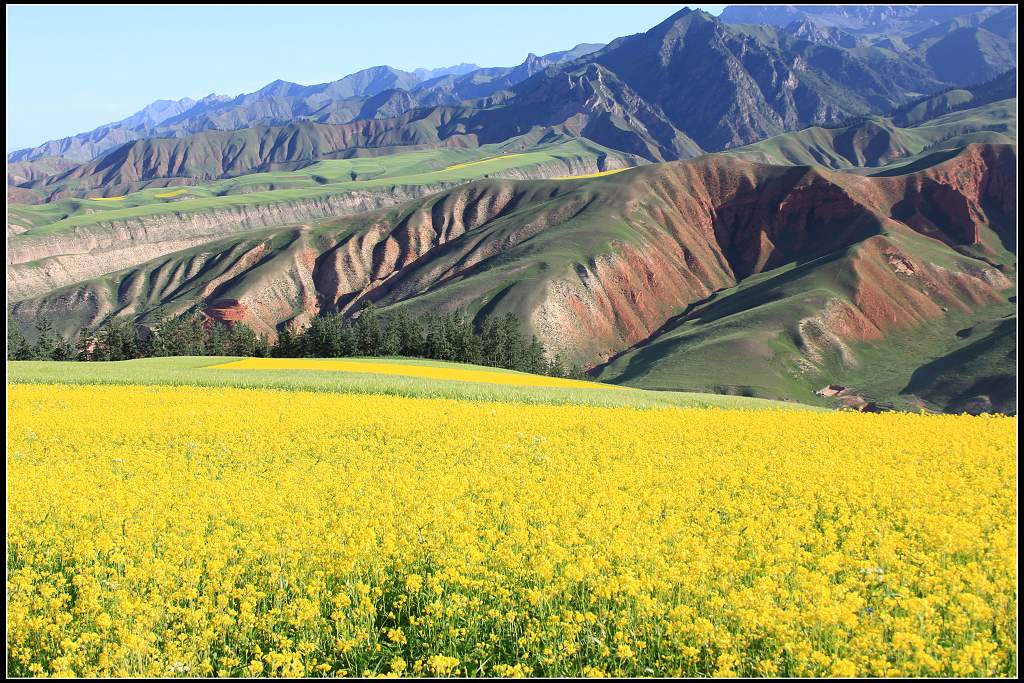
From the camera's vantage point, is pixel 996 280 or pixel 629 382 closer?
pixel 629 382

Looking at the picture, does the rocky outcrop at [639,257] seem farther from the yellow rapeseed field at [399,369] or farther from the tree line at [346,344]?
the yellow rapeseed field at [399,369]

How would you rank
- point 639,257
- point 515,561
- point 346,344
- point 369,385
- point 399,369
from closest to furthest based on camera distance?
point 515,561, point 369,385, point 399,369, point 346,344, point 639,257

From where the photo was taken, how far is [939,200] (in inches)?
6777

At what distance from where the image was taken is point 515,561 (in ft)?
36.2

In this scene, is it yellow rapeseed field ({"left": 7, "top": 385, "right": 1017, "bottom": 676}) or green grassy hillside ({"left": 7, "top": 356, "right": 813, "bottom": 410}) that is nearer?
yellow rapeseed field ({"left": 7, "top": 385, "right": 1017, "bottom": 676})

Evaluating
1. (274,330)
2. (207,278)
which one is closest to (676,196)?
(274,330)

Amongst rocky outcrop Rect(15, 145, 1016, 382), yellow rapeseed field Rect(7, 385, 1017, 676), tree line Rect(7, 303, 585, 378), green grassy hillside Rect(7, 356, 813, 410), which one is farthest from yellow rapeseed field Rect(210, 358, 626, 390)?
rocky outcrop Rect(15, 145, 1016, 382)

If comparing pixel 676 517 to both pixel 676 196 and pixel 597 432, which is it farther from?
pixel 676 196

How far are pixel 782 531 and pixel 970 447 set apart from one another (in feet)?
37.0

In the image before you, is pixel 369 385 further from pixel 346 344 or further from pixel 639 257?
pixel 639 257

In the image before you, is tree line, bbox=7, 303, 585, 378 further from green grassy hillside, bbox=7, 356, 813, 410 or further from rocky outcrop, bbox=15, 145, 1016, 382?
green grassy hillside, bbox=7, 356, 813, 410

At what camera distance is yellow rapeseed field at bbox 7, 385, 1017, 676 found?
9188 mm

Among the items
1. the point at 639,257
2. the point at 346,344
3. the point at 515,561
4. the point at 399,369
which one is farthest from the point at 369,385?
the point at 639,257

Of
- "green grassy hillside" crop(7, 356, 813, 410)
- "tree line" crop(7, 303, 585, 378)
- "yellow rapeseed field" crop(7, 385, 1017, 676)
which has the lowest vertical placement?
"tree line" crop(7, 303, 585, 378)
